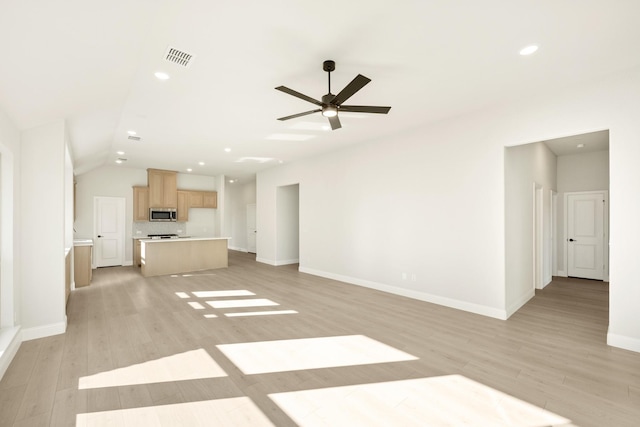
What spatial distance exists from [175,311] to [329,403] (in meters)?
3.13

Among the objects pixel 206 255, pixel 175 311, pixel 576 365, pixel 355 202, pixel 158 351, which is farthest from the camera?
pixel 206 255

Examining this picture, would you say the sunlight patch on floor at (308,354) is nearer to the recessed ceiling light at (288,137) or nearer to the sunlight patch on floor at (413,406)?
the sunlight patch on floor at (413,406)

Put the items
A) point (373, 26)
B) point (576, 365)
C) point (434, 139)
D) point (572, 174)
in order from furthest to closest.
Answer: point (572, 174) → point (434, 139) → point (576, 365) → point (373, 26)

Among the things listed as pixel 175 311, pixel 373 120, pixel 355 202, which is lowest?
pixel 175 311

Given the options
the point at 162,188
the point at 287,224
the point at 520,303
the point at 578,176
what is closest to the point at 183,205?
the point at 162,188

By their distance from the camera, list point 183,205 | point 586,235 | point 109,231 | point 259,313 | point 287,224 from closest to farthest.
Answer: point 259,313 < point 586,235 < point 109,231 < point 287,224 < point 183,205

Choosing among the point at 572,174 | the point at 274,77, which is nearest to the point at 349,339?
the point at 274,77

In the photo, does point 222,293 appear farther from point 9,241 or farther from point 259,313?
point 9,241

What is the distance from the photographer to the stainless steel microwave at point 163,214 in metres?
8.76

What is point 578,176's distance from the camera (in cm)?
670

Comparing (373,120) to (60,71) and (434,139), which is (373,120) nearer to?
(434,139)

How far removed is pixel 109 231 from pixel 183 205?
209 centimetres

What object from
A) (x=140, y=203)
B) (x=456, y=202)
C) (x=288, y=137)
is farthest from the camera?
(x=140, y=203)

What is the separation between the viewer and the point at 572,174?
6785mm
